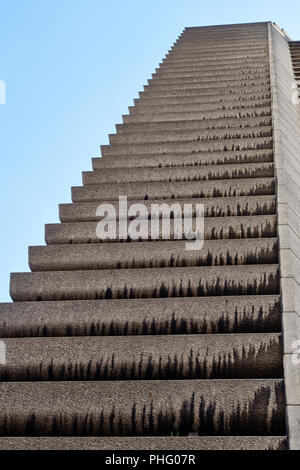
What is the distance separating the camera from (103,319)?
382 cm

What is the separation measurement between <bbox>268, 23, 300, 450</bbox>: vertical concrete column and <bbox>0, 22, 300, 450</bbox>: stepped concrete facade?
0.01 meters

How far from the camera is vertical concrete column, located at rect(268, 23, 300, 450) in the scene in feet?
9.70

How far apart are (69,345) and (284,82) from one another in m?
6.43

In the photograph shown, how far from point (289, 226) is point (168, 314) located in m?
1.26

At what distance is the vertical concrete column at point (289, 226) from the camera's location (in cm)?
296

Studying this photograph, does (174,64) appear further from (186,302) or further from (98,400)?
(98,400)

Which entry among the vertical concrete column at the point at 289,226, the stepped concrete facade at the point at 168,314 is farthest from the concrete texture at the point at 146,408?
the vertical concrete column at the point at 289,226

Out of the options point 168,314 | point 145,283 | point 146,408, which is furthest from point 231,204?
point 146,408

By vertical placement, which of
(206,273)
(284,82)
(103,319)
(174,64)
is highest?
(174,64)

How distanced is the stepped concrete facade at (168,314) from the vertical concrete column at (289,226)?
0.01 meters

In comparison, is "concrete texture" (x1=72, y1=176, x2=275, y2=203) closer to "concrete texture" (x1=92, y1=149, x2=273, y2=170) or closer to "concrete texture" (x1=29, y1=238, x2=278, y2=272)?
"concrete texture" (x1=92, y1=149, x2=273, y2=170)

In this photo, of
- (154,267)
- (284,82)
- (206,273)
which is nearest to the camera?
(206,273)

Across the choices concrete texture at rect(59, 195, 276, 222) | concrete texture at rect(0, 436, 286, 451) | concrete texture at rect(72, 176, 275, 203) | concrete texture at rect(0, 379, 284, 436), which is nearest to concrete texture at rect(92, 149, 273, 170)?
concrete texture at rect(72, 176, 275, 203)
